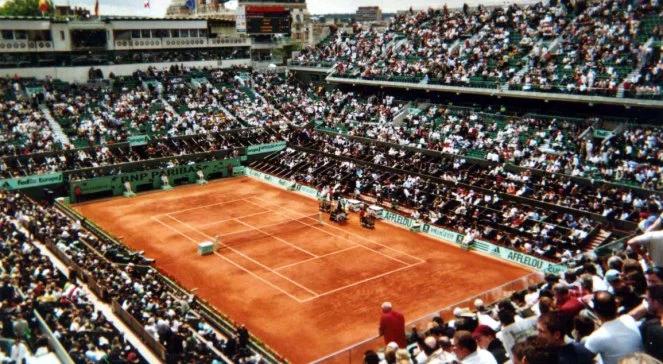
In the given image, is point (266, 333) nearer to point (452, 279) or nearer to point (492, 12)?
point (452, 279)

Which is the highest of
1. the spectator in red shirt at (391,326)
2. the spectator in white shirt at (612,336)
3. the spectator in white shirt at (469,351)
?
the spectator in white shirt at (612,336)

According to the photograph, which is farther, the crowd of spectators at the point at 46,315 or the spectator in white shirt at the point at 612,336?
the crowd of spectators at the point at 46,315

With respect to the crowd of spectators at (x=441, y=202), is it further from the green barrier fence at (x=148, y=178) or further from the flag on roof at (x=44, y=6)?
the flag on roof at (x=44, y=6)

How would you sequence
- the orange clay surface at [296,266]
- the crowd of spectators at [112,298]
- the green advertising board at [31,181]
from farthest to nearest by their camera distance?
1. the green advertising board at [31,181]
2. the orange clay surface at [296,266]
3. the crowd of spectators at [112,298]

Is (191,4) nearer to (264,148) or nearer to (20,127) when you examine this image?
(264,148)

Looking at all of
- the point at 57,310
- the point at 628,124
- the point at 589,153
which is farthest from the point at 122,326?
the point at 628,124

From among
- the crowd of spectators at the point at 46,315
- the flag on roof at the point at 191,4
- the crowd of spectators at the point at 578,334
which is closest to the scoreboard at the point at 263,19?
the flag on roof at the point at 191,4

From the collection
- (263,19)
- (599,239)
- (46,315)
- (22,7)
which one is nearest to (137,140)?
(263,19)

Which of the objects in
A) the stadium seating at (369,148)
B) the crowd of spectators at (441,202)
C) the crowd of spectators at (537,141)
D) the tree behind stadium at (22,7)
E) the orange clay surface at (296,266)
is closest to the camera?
the stadium seating at (369,148)
